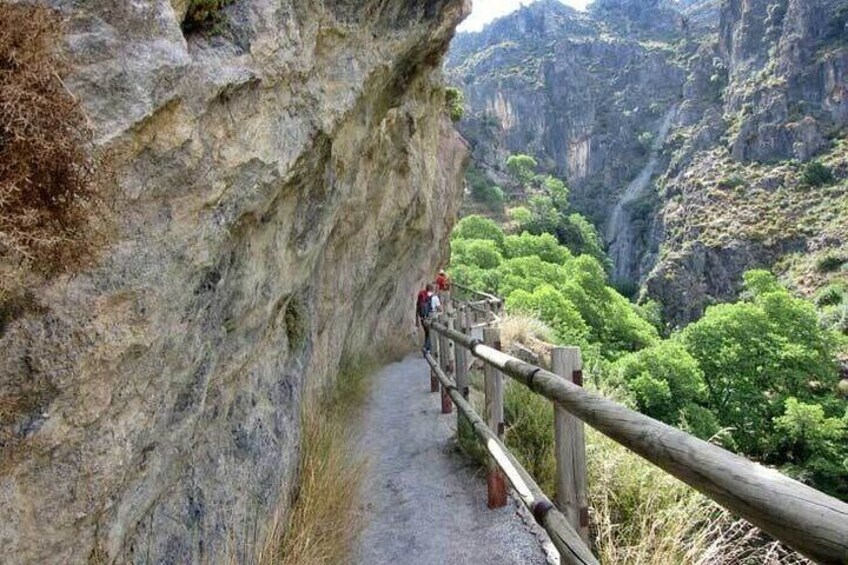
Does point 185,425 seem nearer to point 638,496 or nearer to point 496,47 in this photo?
point 638,496

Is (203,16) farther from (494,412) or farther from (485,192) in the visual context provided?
(485,192)

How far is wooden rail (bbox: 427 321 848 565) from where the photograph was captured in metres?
1.23

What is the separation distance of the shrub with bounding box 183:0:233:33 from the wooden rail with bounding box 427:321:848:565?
102 inches

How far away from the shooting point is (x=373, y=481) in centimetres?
575

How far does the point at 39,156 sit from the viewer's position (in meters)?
1.94

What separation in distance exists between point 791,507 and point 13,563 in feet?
6.67

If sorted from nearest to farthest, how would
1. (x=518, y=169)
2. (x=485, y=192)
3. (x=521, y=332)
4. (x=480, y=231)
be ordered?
1. (x=521, y=332)
2. (x=480, y=231)
3. (x=485, y=192)
4. (x=518, y=169)

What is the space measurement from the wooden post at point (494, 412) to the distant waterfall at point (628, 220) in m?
94.4

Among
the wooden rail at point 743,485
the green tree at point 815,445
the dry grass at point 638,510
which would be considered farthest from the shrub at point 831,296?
the wooden rail at point 743,485

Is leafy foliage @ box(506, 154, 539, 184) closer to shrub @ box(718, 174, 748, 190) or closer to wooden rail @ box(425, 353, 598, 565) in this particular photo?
shrub @ box(718, 174, 748, 190)

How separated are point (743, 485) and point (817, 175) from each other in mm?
78488

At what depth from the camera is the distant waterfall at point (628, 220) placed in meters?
97.6

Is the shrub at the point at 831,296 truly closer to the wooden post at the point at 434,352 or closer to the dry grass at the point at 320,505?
the wooden post at the point at 434,352

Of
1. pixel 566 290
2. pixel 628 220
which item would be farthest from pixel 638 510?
pixel 628 220
